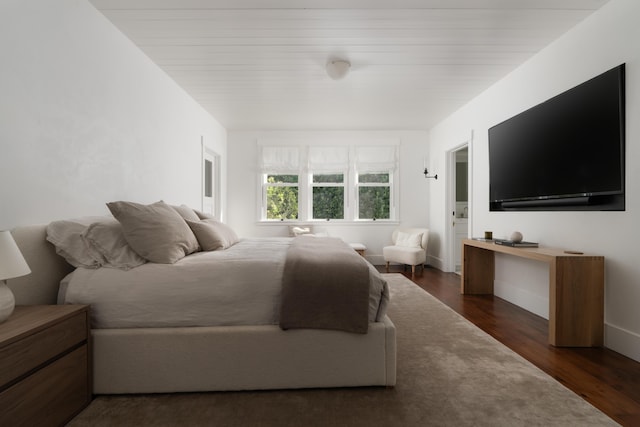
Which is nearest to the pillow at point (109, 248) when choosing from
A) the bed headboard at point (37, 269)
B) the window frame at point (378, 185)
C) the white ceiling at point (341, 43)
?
the bed headboard at point (37, 269)

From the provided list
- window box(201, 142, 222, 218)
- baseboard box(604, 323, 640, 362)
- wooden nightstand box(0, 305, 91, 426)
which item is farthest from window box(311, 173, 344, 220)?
wooden nightstand box(0, 305, 91, 426)

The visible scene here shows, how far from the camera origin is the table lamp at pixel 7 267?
1.31m

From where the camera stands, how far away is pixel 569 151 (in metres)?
2.70

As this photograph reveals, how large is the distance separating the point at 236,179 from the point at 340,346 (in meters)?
4.69

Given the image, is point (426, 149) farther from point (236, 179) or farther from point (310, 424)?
point (310, 424)

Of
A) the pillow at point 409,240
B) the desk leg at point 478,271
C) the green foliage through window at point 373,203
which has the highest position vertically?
the green foliage through window at point 373,203

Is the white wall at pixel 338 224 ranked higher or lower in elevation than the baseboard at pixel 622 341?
higher

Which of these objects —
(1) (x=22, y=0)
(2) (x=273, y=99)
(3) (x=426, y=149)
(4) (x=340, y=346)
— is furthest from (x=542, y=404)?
(3) (x=426, y=149)

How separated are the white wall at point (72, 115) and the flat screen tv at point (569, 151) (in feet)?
11.8

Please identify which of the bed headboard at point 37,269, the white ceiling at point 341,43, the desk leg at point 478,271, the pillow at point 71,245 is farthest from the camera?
the desk leg at point 478,271

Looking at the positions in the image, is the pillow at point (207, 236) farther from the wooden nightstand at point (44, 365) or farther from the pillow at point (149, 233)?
the wooden nightstand at point (44, 365)

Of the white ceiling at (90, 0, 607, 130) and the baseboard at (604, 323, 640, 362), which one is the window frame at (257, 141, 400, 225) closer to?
the white ceiling at (90, 0, 607, 130)

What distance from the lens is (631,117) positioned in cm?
221

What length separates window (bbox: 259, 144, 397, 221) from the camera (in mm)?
6035
